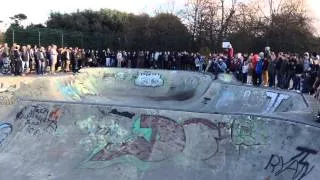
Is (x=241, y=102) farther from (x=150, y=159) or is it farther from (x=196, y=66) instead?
(x=196, y=66)

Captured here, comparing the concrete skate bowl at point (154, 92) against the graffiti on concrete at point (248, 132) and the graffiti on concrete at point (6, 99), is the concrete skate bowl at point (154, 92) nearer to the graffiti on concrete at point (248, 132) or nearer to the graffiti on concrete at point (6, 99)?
the graffiti on concrete at point (6, 99)

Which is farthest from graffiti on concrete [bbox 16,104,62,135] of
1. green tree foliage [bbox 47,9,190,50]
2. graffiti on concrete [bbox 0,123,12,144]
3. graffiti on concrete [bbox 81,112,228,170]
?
green tree foliage [bbox 47,9,190,50]

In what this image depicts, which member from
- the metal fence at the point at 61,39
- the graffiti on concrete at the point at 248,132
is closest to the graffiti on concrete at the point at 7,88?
the graffiti on concrete at the point at 248,132

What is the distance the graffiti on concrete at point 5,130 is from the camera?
938 centimetres

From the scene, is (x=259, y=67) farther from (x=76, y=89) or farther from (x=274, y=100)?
(x=274, y=100)

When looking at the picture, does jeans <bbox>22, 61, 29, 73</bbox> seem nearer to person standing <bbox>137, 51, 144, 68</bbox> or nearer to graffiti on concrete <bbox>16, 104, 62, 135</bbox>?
person standing <bbox>137, 51, 144, 68</bbox>

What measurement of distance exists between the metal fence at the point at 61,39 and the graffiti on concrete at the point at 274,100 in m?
22.8

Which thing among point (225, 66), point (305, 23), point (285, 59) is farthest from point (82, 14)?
point (285, 59)

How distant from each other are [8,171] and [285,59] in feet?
46.0

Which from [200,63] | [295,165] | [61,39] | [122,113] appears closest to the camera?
[295,165]

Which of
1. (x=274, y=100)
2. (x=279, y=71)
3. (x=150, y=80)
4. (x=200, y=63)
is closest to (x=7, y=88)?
(x=274, y=100)

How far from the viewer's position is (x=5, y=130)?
31.5 feet

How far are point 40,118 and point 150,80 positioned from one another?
39.6ft

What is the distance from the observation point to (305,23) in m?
41.2
